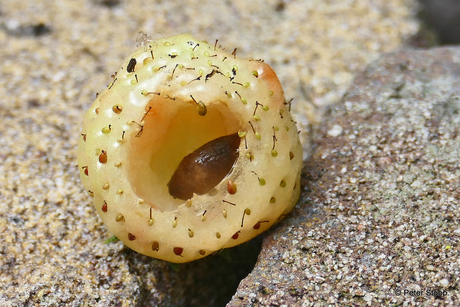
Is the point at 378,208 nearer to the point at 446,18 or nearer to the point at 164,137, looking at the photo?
the point at 164,137

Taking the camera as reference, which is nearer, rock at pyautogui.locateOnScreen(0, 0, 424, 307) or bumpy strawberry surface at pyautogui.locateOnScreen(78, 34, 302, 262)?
bumpy strawberry surface at pyautogui.locateOnScreen(78, 34, 302, 262)

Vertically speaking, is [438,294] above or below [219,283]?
above

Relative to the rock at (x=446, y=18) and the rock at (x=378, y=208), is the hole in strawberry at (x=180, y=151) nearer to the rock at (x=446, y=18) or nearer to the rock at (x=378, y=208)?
the rock at (x=378, y=208)

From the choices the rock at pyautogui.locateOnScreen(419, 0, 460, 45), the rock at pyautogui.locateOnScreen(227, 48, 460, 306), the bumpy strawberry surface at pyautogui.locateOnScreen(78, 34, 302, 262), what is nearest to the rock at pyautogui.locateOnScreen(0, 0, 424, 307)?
the rock at pyautogui.locateOnScreen(227, 48, 460, 306)

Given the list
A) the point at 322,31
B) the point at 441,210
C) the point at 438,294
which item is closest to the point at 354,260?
the point at 438,294

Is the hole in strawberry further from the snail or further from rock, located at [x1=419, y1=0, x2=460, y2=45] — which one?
rock, located at [x1=419, y1=0, x2=460, y2=45]

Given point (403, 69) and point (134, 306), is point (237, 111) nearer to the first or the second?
point (134, 306)
